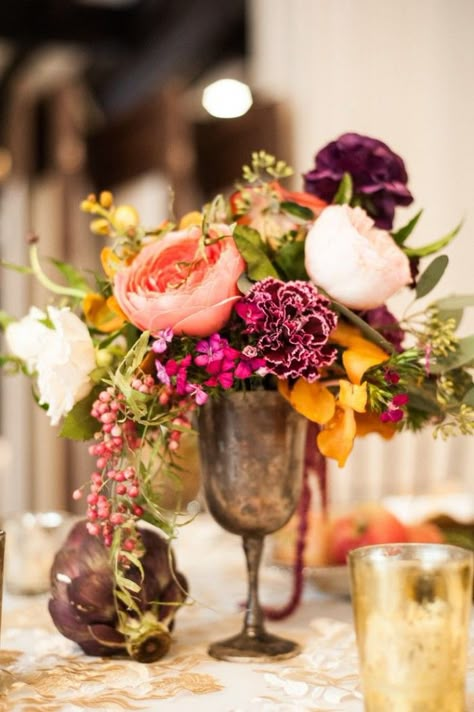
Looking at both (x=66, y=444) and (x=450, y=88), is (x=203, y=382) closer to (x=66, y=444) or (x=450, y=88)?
(x=450, y=88)

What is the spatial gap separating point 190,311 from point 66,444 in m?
3.98

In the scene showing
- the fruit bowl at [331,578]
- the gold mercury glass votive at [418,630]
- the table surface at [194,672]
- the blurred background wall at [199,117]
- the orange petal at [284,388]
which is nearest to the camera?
the gold mercury glass votive at [418,630]

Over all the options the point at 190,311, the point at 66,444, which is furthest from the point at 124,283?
the point at 66,444

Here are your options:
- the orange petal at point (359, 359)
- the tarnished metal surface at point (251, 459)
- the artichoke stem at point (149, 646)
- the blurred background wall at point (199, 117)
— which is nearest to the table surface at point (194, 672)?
the artichoke stem at point (149, 646)

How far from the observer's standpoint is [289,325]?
0.74m

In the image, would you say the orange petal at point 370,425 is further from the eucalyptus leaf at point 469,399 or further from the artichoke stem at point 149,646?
the artichoke stem at point 149,646

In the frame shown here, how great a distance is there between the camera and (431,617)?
59cm

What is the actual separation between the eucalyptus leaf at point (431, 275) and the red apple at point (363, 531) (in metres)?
0.39

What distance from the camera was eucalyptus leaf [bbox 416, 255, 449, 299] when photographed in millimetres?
834

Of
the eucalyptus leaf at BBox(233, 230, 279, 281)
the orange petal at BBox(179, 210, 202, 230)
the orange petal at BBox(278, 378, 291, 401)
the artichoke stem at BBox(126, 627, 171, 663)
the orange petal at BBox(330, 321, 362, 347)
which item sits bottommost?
the artichoke stem at BBox(126, 627, 171, 663)

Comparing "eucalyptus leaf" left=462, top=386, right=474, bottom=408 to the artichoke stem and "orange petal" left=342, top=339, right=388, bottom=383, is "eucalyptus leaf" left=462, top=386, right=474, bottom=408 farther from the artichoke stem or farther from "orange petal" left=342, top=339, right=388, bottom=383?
the artichoke stem

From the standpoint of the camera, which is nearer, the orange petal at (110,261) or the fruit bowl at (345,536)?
the orange petal at (110,261)

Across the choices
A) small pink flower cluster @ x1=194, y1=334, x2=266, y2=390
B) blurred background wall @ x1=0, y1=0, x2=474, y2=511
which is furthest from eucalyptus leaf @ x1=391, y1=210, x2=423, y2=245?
blurred background wall @ x1=0, y1=0, x2=474, y2=511

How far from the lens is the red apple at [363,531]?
1.13 metres
